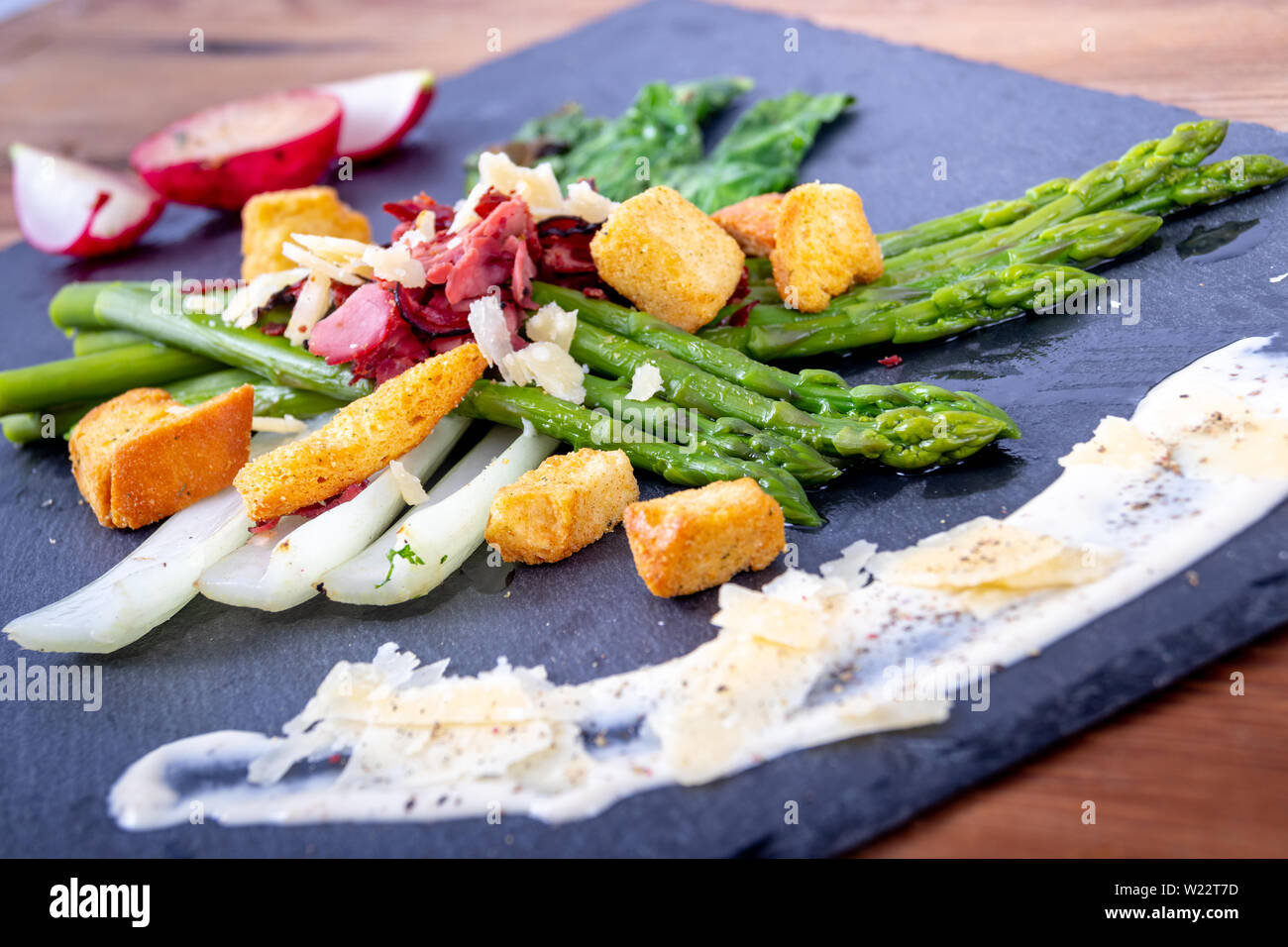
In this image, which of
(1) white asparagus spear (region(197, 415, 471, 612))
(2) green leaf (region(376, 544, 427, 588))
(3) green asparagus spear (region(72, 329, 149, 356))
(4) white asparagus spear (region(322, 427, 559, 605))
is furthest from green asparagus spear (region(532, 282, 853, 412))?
(3) green asparagus spear (region(72, 329, 149, 356))

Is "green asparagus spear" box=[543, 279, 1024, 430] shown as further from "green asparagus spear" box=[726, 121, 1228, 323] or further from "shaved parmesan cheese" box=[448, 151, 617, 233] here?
"shaved parmesan cheese" box=[448, 151, 617, 233]

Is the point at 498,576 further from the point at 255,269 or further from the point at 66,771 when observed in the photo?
the point at 255,269

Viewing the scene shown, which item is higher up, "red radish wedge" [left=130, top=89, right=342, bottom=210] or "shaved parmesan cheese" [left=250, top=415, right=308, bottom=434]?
"red radish wedge" [left=130, top=89, right=342, bottom=210]

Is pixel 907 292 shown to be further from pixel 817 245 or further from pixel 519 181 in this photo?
pixel 519 181

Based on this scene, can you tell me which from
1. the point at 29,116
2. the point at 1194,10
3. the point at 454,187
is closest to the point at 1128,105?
the point at 1194,10

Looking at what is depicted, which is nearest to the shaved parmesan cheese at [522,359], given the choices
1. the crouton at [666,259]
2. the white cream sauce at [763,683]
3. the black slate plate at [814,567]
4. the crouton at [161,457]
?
the crouton at [666,259]

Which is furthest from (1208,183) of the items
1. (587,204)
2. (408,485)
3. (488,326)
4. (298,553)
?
(298,553)
